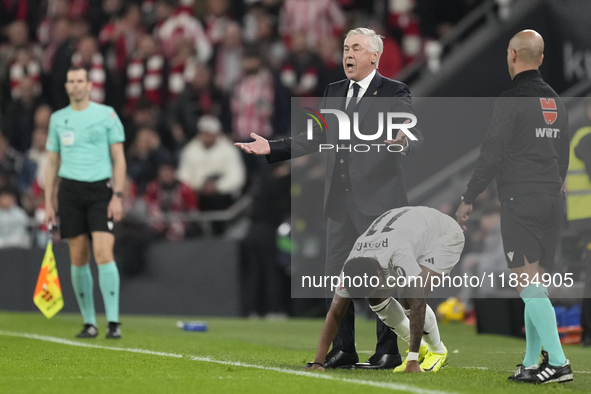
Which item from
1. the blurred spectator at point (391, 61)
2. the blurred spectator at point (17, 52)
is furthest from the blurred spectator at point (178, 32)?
the blurred spectator at point (391, 61)

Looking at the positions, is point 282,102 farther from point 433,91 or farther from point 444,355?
point 444,355

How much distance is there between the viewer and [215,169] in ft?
48.1

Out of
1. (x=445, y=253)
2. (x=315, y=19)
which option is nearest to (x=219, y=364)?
(x=445, y=253)

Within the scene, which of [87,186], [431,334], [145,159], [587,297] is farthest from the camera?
[145,159]

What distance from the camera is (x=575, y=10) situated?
14.1 m

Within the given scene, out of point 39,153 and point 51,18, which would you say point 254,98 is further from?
point 51,18

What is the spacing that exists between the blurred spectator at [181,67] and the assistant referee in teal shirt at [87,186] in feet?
23.0

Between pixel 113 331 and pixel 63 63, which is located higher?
pixel 63 63

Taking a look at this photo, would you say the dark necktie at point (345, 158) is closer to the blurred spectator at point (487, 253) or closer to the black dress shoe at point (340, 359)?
the black dress shoe at point (340, 359)

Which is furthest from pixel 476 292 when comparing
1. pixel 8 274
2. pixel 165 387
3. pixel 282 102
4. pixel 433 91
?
pixel 8 274

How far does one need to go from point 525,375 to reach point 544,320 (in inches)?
14.3

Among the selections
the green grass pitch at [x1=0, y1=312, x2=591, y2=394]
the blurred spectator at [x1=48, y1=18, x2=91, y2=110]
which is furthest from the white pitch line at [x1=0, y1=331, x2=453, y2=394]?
the blurred spectator at [x1=48, y1=18, x2=91, y2=110]

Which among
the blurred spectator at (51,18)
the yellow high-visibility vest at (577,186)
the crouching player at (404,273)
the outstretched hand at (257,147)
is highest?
the blurred spectator at (51,18)

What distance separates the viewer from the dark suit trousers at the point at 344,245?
6887 millimetres
